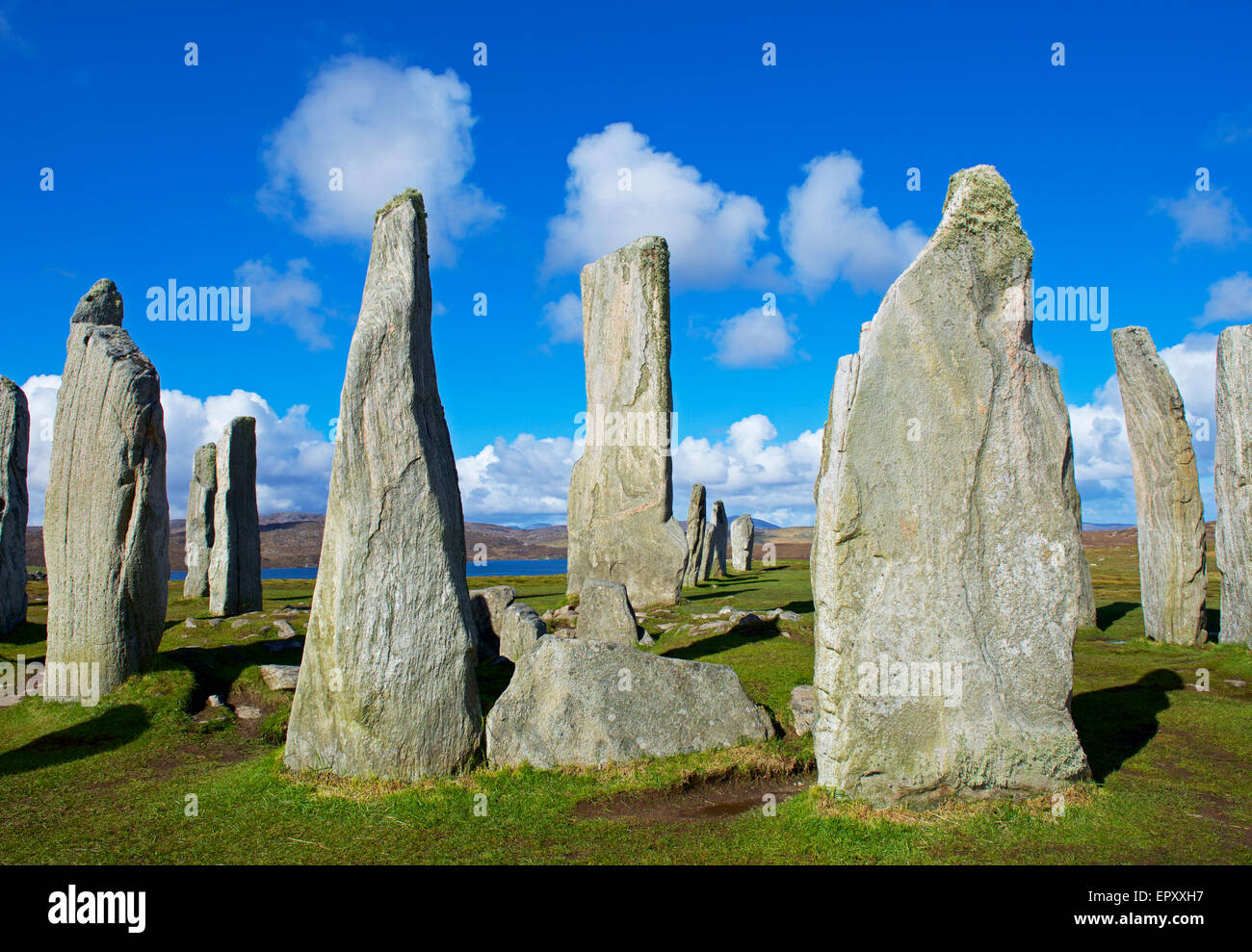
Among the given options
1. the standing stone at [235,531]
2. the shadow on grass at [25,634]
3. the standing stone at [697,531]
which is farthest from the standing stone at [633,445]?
the standing stone at [697,531]

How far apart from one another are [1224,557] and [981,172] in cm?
1000

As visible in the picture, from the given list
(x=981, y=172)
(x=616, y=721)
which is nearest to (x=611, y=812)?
(x=616, y=721)

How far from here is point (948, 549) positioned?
6.26 meters

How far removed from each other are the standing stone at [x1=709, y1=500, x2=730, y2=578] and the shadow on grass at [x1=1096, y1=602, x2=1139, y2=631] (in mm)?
13895

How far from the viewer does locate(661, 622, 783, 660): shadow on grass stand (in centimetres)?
1226

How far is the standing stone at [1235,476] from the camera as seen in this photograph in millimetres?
12539

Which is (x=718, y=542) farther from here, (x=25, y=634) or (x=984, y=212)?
(x=984, y=212)

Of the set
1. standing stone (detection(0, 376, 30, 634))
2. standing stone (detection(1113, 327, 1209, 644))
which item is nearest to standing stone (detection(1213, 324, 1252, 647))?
standing stone (detection(1113, 327, 1209, 644))

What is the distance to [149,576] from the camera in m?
10.7

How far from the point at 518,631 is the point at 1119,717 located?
7.71m

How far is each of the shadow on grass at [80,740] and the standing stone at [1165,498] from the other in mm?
14906

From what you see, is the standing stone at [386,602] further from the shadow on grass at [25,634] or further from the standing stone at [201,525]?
the standing stone at [201,525]

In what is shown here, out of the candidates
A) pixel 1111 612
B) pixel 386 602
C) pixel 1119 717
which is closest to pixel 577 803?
pixel 386 602
